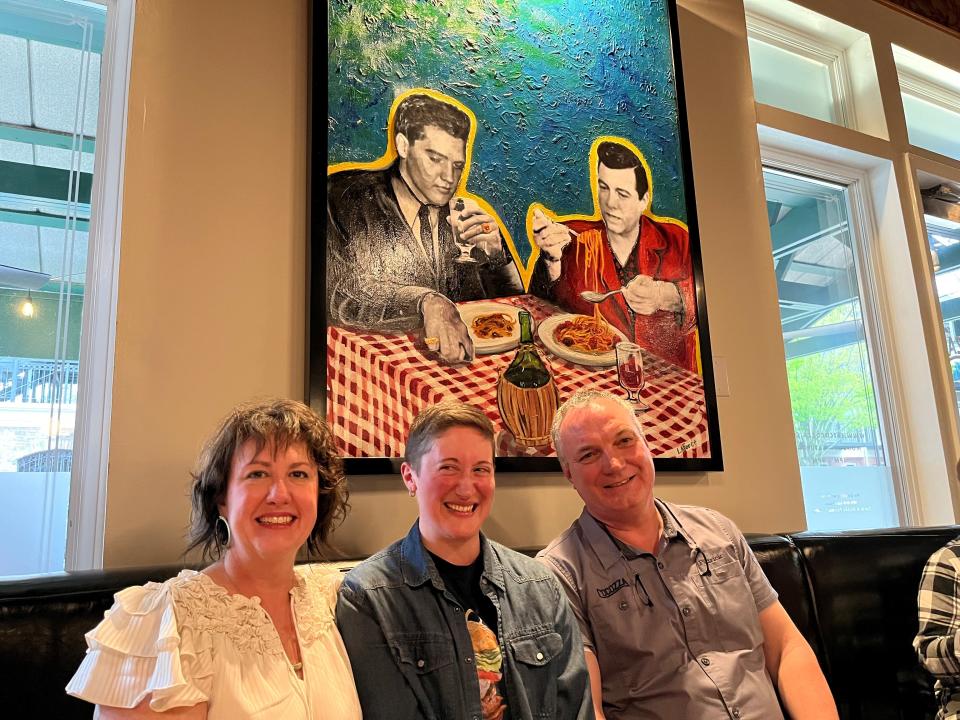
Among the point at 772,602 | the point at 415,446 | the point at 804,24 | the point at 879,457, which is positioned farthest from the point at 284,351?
the point at 804,24

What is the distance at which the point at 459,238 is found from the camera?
6.96 ft

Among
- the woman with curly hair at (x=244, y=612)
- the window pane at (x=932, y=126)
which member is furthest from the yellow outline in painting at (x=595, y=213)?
the window pane at (x=932, y=126)

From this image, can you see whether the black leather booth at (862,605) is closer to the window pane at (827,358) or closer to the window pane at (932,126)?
the window pane at (827,358)

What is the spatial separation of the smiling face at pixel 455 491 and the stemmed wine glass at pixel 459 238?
77 cm

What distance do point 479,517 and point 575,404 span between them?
0.50m

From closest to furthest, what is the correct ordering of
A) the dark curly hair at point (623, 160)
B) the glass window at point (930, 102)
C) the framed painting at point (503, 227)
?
the framed painting at point (503, 227) < the dark curly hair at point (623, 160) < the glass window at point (930, 102)

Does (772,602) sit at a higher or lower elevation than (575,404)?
lower

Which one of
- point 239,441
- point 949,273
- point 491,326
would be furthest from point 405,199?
point 949,273

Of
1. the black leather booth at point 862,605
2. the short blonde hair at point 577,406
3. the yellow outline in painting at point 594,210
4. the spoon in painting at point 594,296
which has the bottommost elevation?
the black leather booth at point 862,605

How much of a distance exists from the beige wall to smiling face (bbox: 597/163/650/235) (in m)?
0.85

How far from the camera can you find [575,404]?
6.04 feet

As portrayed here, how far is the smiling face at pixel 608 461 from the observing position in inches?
68.1

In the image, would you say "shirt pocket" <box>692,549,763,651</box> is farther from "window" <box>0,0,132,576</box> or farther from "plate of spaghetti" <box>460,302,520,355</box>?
"window" <box>0,0,132,576</box>

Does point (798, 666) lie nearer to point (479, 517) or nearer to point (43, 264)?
point (479, 517)
